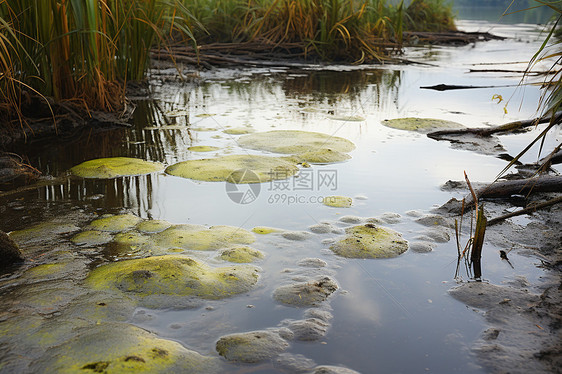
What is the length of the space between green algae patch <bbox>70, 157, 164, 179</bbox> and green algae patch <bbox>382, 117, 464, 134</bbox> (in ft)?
5.11

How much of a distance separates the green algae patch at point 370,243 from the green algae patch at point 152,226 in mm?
556

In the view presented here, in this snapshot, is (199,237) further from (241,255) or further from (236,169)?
(236,169)

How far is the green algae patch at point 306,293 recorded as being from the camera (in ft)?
4.37

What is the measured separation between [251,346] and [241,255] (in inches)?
17.4

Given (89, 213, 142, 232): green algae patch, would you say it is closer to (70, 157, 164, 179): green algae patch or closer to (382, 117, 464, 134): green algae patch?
(70, 157, 164, 179): green algae patch

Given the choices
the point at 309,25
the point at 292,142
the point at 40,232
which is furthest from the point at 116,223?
the point at 309,25

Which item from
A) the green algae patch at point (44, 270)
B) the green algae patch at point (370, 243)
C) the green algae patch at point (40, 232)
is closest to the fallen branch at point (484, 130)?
the green algae patch at point (370, 243)

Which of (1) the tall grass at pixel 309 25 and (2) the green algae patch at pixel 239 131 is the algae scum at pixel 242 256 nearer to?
(2) the green algae patch at pixel 239 131

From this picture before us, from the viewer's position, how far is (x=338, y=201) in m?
2.04

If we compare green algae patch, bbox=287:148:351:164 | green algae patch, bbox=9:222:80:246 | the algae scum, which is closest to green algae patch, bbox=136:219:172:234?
the algae scum

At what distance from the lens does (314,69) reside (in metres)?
6.12

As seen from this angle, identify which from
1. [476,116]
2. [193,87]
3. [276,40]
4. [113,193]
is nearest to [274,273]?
[113,193]

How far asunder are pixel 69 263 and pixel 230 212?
0.60 m

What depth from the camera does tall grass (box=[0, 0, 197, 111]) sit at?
8.48ft
